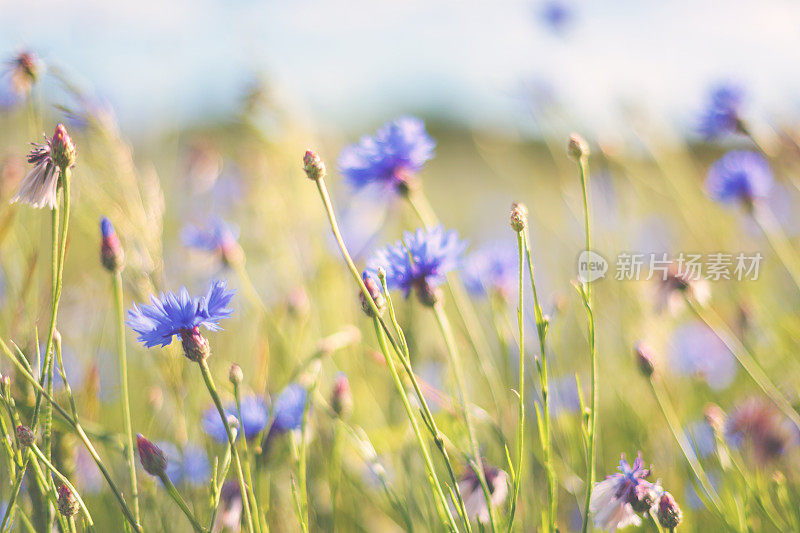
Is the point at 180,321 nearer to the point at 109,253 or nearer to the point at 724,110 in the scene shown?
the point at 109,253

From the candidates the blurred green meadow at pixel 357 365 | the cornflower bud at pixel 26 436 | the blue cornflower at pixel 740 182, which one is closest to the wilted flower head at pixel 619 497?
the blurred green meadow at pixel 357 365

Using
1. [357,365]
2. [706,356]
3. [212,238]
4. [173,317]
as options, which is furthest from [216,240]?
[706,356]

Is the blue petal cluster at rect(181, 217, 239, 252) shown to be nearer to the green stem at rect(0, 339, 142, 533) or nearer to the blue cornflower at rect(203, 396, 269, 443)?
the blue cornflower at rect(203, 396, 269, 443)

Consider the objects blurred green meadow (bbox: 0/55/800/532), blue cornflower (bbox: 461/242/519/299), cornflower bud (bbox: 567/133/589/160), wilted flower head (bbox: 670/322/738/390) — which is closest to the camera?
cornflower bud (bbox: 567/133/589/160)

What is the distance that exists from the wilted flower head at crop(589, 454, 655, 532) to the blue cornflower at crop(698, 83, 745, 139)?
0.67m

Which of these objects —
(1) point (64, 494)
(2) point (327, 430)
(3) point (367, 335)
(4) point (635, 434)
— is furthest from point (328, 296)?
(1) point (64, 494)

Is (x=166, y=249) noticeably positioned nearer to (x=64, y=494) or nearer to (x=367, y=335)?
(x=367, y=335)

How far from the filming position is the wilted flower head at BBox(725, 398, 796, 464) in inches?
30.4

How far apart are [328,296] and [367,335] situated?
0.18 meters

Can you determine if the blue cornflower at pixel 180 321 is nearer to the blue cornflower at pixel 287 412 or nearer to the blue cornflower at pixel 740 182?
the blue cornflower at pixel 287 412

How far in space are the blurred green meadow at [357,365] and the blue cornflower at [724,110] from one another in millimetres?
25

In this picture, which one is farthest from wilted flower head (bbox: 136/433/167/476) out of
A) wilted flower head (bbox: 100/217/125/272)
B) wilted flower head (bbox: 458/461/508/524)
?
wilted flower head (bbox: 458/461/508/524)

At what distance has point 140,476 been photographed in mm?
806

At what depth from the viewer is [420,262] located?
0.60 meters
